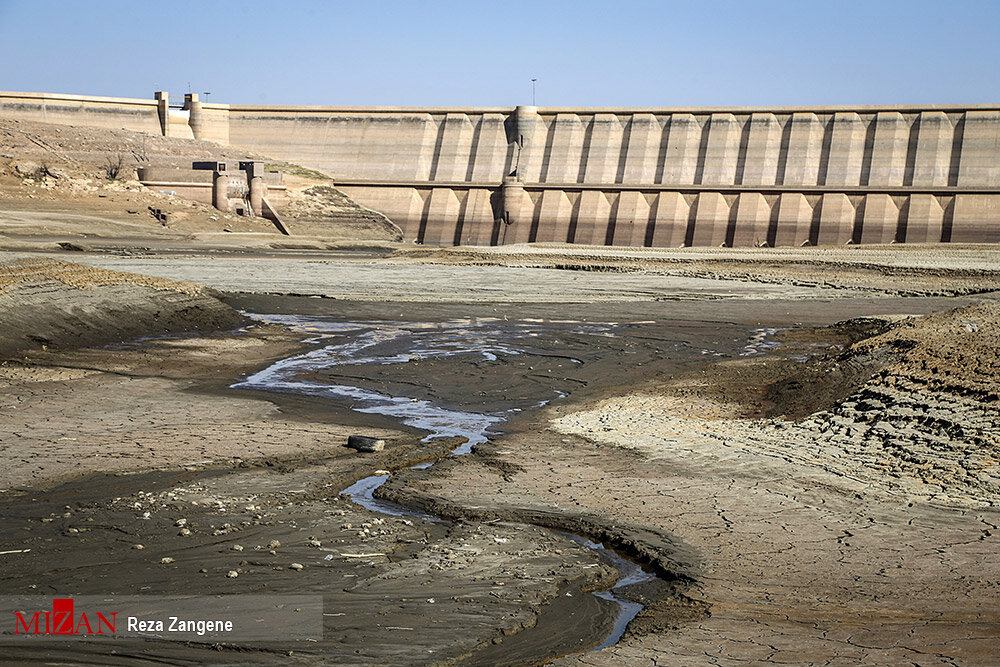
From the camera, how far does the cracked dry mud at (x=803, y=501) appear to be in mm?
6480

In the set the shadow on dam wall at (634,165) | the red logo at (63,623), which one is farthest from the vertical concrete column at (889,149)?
the red logo at (63,623)

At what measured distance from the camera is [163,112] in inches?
2847

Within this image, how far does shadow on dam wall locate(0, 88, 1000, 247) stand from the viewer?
212ft

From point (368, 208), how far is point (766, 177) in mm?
25854

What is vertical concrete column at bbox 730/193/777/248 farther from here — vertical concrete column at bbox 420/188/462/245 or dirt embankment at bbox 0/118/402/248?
dirt embankment at bbox 0/118/402/248

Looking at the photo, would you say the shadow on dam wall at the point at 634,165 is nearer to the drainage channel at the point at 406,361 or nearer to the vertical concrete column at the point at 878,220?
the vertical concrete column at the point at 878,220

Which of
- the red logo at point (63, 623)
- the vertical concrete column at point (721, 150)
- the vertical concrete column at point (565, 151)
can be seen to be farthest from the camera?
the vertical concrete column at point (565, 151)

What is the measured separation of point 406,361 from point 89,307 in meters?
6.65

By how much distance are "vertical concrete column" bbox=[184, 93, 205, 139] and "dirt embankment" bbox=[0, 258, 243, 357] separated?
51.6 meters

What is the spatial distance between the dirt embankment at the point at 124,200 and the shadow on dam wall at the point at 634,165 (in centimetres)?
419

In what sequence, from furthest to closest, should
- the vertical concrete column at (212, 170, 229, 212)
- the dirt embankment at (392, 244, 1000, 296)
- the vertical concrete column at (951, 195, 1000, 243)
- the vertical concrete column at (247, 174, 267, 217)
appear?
the vertical concrete column at (247, 174, 267, 217) → the vertical concrete column at (212, 170, 229, 212) → the vertical concrete column at (951, 195, 1000, 243) → the dirt embankment at (392, 244, 1000, 296)

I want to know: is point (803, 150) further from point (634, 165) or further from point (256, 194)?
point (256, 194)

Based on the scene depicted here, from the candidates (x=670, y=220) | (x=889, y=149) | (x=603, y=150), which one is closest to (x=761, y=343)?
(x=670, y=220)

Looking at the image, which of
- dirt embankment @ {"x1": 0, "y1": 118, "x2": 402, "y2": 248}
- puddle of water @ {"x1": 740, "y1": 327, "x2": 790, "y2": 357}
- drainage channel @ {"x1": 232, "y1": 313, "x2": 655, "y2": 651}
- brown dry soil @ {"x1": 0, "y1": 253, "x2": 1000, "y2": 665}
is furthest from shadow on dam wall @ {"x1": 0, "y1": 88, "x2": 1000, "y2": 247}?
brown dry soil @ {"x1": 0, "y1": 253, "x2": 1000, "y2": 665}
